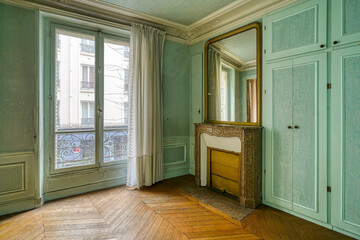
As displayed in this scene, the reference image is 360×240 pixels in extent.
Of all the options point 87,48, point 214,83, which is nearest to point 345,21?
point 214,83

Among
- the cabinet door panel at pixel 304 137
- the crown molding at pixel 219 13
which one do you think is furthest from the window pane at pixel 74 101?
the cabinet door panel at pixel 304 137

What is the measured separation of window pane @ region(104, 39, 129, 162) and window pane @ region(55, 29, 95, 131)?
220 mm

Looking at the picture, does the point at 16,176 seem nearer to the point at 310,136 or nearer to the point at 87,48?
the point at 87,48

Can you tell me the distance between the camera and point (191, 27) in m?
3.49

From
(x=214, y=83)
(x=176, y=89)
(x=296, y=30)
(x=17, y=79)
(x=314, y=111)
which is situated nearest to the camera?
(x=314, y=111)

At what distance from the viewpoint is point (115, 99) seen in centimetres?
318

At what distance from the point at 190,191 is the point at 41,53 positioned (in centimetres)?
276

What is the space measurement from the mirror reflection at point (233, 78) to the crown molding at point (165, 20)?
204 mm

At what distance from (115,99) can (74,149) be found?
957 mm

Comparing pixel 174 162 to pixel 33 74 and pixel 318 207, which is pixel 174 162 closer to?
pixel 318 207

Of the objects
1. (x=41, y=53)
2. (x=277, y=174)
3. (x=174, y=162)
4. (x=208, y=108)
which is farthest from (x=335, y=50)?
(x=41, y=53)

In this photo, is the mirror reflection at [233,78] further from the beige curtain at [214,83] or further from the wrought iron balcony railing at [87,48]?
the wrought iron balcony railing at [87,48]

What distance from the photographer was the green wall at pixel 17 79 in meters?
2.30

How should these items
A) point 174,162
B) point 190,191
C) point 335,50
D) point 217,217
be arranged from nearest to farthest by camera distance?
point 335,50 < point 217,217 < point 190,191 < point 174,162
